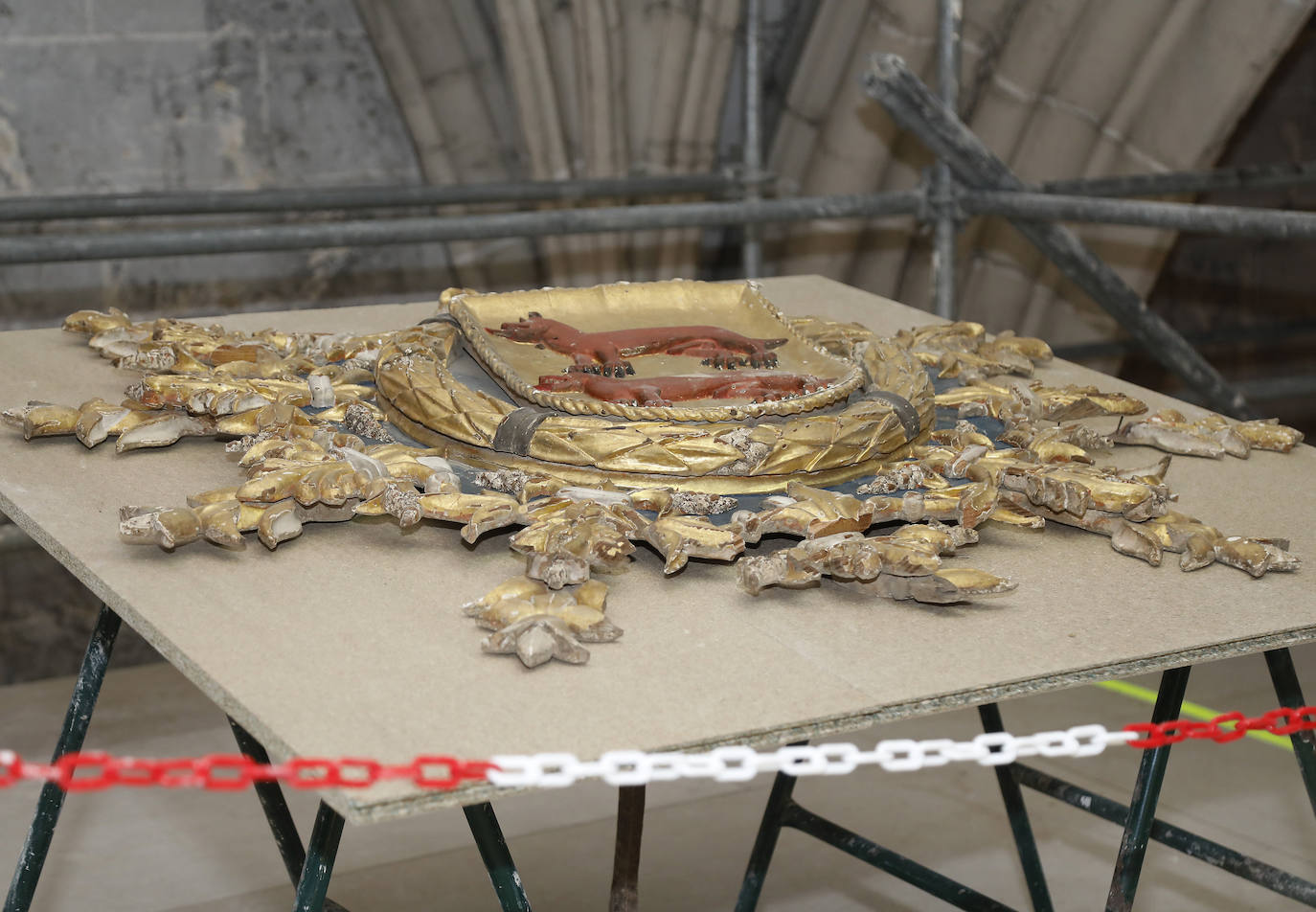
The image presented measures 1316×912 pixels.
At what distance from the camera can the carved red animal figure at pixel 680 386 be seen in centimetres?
206

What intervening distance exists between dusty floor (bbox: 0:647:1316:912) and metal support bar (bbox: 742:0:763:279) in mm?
1742

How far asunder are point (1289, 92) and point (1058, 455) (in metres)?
4.63

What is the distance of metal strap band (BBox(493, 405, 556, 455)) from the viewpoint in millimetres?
1963

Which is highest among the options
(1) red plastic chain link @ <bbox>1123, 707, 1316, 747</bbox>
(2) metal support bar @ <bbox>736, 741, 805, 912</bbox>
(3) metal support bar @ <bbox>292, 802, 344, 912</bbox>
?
(1) red plastic chain link @ <bbox>1123, 707, 1316, 747</bbox>

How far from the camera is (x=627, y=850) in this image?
8.49 ft

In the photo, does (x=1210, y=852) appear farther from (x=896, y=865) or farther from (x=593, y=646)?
(x=593, y=646)

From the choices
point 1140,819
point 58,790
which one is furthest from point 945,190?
point 58,790

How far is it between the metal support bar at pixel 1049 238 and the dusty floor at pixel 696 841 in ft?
3.39

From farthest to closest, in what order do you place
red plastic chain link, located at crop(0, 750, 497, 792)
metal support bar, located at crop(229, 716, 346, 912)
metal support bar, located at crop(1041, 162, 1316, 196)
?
metal support bar, located at crop(1041, 162, 1316, 196) < metal support bar, located at crop(229, 716, 346, 912) < red plastic chain link, located at crop(0, 750, 497, 792)

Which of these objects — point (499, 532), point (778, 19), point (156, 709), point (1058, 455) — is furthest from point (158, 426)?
point (778, 19)

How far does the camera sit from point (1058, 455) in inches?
81.4

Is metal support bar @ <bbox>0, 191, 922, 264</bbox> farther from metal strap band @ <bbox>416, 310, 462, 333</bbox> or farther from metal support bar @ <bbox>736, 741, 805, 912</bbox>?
metal support bar @ <bbox>736, 741, 805, 912</bbox>

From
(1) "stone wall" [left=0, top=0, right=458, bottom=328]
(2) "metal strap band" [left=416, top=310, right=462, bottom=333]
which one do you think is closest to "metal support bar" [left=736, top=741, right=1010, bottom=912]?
(2) "metal strap band" [left=416, top=310, right=462, bottom=333]

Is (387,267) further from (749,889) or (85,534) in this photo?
(85,534)
